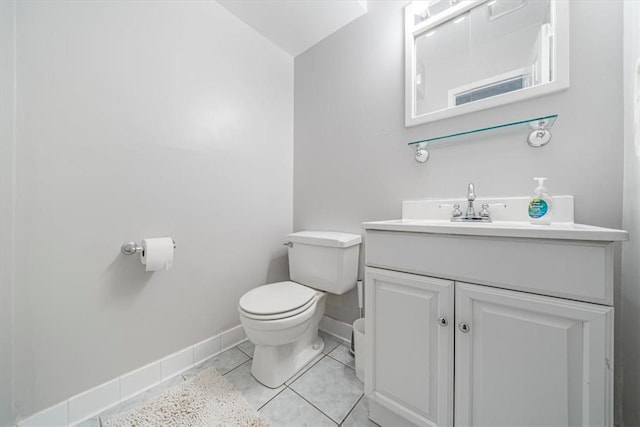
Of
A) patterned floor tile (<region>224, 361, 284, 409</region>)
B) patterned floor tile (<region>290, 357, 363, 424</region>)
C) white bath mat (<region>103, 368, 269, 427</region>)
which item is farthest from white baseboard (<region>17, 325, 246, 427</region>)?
patterned floor tile (<region>290, 357, 363, 424</region>)

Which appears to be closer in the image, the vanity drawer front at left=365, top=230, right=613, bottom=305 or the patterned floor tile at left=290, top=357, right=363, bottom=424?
the vanity drawer front at left=365, top=230, right=613, bottom=305

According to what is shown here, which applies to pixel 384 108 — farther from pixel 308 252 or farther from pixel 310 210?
pixel 308 252

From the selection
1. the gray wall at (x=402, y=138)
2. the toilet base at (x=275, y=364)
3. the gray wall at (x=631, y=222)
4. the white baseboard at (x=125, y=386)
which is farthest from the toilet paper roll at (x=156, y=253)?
the gray wall at (x=631, y=222)

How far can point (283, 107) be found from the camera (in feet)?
5.74

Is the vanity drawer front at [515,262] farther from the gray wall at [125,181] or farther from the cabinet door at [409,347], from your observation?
the gray wall at [125,181]

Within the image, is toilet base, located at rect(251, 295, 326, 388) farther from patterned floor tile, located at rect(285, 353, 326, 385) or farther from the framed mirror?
the framed mirror

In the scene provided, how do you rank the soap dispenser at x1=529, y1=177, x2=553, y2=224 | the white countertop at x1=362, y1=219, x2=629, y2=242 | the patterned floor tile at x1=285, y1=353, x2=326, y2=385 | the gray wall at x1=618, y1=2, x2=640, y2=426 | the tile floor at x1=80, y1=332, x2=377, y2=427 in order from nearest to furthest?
the white countertop at x1=362, y1=219, x2=629, y2=242
the gray wall at x1=618, y1=2, x2=640, y2=426
the soap dispenser at x1=529, y1=177, x2=553, y2=224
the tile floor at x1=80, y1=332, x2=377, y2=427
the patterned floor tile at x1=285, y1=353, x2=326, y2=385

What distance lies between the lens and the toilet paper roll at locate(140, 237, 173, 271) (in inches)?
39.9

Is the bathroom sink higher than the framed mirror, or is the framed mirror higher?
the framed mirror

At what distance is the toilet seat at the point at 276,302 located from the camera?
1.03 meters

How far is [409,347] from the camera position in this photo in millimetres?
A: 804

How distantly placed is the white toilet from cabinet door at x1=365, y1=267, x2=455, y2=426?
1.24ft

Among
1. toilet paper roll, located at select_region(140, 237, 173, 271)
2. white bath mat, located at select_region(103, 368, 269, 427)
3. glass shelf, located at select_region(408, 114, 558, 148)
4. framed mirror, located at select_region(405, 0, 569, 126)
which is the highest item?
framed mirror, located at select_region(405, 0, 569, 126)

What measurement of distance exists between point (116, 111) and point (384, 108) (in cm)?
137
